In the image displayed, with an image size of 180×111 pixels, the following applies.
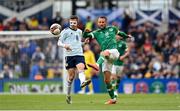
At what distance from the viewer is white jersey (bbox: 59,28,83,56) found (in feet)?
74.7

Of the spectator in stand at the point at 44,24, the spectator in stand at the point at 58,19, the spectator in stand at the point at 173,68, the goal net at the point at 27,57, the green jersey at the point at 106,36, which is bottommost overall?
the spectator in stand at the point at 173,68

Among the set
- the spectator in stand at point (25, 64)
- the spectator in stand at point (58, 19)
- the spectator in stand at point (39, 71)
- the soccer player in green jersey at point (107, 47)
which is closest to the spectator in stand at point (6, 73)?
the spectator in stand at point (25, 64)

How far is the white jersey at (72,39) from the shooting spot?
2277 centimetres

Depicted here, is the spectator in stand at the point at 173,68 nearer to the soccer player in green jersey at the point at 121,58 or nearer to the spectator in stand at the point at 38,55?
the spectator in stand at the point at 38,55

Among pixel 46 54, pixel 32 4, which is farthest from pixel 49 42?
pixel 32 4

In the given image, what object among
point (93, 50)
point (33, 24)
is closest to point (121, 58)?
point (93, 50)

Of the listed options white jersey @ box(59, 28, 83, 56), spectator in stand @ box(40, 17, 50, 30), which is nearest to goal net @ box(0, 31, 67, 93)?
spectator in stand @ box(40, 17, 50, 30)

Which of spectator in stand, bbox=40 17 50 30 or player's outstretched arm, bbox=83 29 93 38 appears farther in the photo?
spectator in stand, bbox=40 17 50 30

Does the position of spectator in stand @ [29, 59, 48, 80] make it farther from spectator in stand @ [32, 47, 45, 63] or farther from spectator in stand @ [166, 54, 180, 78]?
spectator in stand @ [166, 54, 180, 78]

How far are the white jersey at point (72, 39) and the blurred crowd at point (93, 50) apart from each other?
450 inches

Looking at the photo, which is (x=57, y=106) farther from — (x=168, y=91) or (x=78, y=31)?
(x=168, y=91)

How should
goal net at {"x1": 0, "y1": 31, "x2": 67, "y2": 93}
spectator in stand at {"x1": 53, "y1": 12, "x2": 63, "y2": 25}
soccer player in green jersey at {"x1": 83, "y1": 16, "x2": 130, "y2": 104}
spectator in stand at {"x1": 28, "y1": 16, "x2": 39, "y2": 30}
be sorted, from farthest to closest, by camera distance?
spectator in stand at {"x1": 28, "y1": 16, "x2": 39, "y2": 30}, spectator in stand at {"x1": 53, "y1": 12, "x2": 63, "y2": 25}, goal net at {"x1": 0, "y1": 31, "x2": 67, "y2": 93}, soccer player in green jersey at {"x1": 83, "y1": 16, "x2": 130, "y2": 104}

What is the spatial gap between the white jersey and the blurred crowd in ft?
37.5

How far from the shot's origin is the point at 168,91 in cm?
3497
